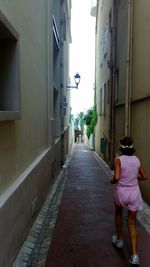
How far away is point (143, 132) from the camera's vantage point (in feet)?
24.2

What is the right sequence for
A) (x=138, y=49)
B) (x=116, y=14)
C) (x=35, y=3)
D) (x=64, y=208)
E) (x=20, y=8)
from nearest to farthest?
1. (x=20, y=8)
2. (x=35, y=3)
3. (x=64, y=208)
4. (x=138, y=49)
5. (x=116, y=14)

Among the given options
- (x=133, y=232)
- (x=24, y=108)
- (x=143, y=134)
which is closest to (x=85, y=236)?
(x=133, y=232)

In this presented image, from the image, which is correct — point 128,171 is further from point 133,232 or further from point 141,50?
point 141,50

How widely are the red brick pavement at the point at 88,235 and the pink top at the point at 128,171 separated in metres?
0.95

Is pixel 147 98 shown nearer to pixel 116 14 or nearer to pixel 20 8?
pixel 20 8

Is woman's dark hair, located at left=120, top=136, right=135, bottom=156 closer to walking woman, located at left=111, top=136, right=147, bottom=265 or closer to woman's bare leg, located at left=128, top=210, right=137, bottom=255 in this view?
walking woman, located at left=111, top=136, right=147, bottom=265

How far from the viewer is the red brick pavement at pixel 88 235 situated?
4.24 meters

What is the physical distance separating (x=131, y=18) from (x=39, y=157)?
4.50m

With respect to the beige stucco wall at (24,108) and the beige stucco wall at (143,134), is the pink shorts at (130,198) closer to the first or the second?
the beige stucco wall at (24,108)

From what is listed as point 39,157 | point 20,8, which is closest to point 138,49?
point 39,157

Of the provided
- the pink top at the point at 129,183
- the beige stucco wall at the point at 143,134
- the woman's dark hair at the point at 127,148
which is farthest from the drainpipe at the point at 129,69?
the pink top at the point at 129,183

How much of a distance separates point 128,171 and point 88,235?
148cm

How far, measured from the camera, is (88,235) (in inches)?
203

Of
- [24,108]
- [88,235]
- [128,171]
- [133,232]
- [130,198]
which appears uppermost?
[24,108]
